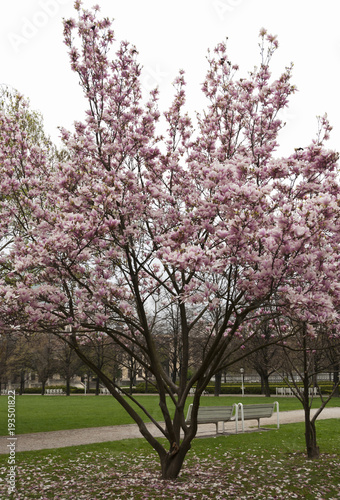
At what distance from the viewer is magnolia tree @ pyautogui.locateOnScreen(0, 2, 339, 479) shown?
4.87 m

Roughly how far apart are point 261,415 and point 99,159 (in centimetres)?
938

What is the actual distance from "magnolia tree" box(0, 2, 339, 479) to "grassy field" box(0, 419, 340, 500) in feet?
2.35

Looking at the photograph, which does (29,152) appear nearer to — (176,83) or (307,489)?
(176,83)

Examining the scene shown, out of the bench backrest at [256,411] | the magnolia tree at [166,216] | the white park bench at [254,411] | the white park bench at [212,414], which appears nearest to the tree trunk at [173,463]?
the magnolia tree at [166,216]

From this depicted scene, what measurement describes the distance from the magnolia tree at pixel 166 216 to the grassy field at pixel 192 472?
72 centimetres

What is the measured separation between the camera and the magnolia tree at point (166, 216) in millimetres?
4871

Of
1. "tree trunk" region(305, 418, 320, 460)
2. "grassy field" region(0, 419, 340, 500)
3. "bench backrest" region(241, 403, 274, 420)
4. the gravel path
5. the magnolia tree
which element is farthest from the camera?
"bench backrest" region(241, 403, 274, 420)

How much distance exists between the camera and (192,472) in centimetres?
737

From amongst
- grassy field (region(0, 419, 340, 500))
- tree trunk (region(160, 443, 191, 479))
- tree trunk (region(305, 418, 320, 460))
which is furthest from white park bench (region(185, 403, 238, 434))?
tree trunk (region(160, 443, 191, 479))

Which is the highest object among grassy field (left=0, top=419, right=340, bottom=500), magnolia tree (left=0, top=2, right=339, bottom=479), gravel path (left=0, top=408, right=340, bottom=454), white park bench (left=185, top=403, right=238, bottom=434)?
magnolia tree (left=0, top=2, right=339, bottom=479)

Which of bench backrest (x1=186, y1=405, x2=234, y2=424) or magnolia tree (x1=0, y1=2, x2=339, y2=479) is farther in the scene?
bench backrest (x1=186, y1=405, x2=234, y2=424)

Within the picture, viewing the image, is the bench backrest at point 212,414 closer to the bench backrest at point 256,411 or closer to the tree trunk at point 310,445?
the bench backrest at point 256,411

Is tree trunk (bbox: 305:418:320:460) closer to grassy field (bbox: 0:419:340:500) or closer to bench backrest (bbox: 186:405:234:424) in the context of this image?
grassy field (bbox: 0:419:340:500)

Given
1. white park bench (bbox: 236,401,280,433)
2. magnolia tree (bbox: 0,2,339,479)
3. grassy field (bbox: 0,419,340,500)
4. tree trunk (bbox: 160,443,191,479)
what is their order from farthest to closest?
white park bench (bbox: 236,401,280,433), tree trunk (bbox: 160,443,191,479), grassy field (bbox: 0,419,340,500), magnolia tree (bbox: 0,2,339,479)
